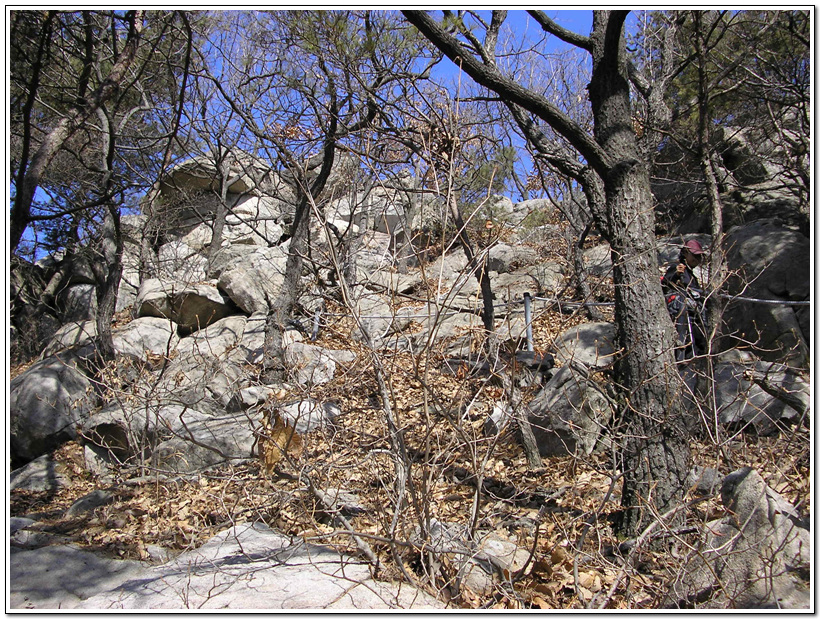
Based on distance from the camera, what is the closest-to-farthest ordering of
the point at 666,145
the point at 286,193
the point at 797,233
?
the point at 797,233, the point at 666,145, the point at 286,193

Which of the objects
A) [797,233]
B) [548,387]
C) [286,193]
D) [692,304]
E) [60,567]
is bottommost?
[60,567]

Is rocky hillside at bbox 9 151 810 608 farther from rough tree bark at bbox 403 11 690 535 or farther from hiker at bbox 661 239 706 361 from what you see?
hiker at bbox 661 239 706 361

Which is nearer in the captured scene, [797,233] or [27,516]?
[27,516]

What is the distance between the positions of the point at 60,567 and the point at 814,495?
4260mm

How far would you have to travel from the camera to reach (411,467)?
3.04 metres

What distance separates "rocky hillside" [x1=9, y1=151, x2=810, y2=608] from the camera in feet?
9.58

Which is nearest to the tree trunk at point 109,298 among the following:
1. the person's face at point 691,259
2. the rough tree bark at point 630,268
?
the rough tree bark at point 630,268

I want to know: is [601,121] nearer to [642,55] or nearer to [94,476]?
[94,476]

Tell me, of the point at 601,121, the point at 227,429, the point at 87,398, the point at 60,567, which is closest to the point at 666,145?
the point at 601,121

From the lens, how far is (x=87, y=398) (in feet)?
23.3

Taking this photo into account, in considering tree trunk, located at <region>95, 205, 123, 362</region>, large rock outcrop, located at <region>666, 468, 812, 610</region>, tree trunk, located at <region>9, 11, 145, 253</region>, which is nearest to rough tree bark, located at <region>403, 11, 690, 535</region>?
large rock outcrop, located at <region>666, 468, 812, 610</region>

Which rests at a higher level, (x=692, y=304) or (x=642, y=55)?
(x=642, y=55)

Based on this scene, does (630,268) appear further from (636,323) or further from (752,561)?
(752,561)

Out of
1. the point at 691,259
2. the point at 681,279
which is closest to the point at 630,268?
the point at 681,279
